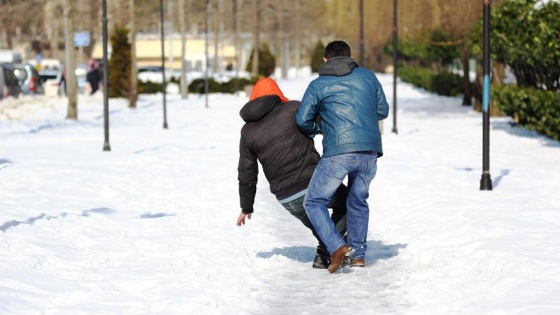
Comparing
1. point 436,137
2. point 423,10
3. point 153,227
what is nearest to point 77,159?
point 153,227

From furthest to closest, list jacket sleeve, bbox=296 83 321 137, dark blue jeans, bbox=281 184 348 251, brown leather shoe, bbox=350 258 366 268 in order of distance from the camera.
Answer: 1. brown leather shoe, bbox=350 258 366 268
2. dark blue jeans, bbox=281 184 348 251
3. jacket sleeve, bbox=296 83 321 137

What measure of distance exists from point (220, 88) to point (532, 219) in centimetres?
5379

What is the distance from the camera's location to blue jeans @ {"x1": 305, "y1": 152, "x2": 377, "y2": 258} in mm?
8930

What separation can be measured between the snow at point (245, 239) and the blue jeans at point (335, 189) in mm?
358

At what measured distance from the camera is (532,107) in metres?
25.3

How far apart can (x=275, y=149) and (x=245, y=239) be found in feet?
8.25

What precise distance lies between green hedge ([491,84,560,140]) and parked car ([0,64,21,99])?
24.1 m

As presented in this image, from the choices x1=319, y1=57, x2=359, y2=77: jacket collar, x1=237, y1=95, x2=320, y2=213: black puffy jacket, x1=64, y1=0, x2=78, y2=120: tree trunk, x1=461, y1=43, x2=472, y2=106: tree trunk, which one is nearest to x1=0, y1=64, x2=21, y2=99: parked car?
x1=64, y1=0, x2=78, y2=120: tree trunk

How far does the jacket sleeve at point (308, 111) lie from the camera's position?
29.1 feet

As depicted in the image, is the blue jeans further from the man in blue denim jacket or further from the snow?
the snow

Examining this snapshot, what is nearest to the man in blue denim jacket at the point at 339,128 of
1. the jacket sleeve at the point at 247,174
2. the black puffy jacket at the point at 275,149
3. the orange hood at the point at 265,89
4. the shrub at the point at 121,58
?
the black puffy jacket at the point at 275,149

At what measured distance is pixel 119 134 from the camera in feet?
95.6

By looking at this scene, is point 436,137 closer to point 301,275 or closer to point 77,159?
point 77,159

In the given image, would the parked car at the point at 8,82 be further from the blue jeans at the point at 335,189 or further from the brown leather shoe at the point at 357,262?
the blue jeans at the point at 335,189
